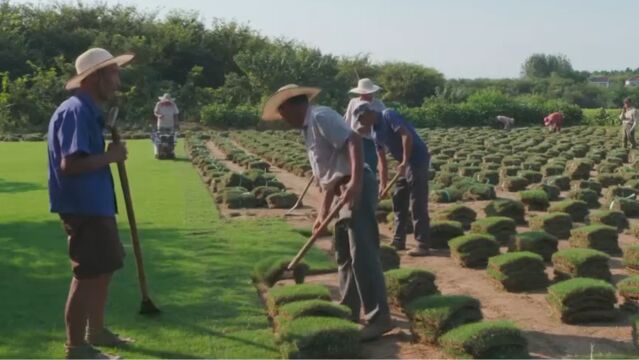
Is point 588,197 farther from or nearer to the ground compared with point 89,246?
nearer to the ground

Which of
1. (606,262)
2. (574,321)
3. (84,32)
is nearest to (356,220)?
(574,321)

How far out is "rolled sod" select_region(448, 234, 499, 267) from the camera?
8.12m

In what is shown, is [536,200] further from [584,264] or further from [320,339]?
[320,339]

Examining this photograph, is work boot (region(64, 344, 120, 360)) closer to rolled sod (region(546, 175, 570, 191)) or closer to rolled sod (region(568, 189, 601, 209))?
rolled sod (region(568, 189, 601, 209))

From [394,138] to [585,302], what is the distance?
3.20 m

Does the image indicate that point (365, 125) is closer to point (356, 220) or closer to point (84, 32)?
point (356, 220)

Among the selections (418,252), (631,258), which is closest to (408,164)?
(418,252)

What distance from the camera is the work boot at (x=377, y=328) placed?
18.3 ft

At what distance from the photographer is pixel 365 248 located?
555 cm

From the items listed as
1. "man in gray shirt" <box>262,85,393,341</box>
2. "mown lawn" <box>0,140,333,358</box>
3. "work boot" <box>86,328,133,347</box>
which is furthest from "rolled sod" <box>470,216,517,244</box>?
"work boot" <box>86,328,133,347</box>

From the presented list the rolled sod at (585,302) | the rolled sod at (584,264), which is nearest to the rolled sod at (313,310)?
the rolled sod at (585,302)

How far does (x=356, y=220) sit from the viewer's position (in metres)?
5.50

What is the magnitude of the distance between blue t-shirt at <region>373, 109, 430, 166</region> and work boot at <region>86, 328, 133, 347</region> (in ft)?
13.3

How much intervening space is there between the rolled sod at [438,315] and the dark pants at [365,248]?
241 millimetres
